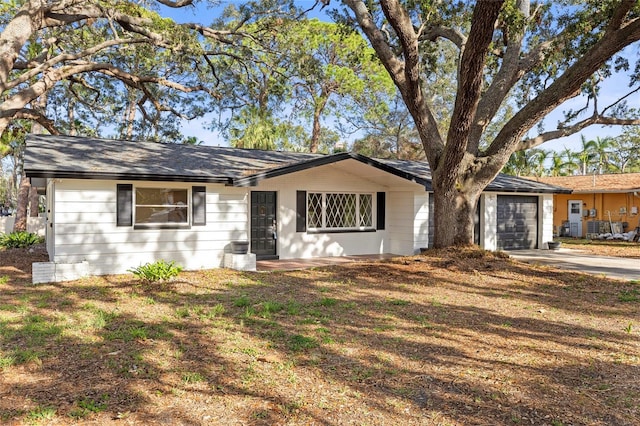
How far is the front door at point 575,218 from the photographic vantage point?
22.5m

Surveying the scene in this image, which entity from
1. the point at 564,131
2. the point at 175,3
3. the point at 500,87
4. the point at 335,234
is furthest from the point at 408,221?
the point at 175,3

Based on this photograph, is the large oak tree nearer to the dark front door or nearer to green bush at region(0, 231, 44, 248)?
the dark front door

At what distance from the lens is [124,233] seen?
9633 mm

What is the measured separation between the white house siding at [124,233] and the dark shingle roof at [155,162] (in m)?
0.41

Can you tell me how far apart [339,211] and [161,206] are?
17.2 feet

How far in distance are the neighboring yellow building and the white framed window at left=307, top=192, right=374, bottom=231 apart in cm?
1378

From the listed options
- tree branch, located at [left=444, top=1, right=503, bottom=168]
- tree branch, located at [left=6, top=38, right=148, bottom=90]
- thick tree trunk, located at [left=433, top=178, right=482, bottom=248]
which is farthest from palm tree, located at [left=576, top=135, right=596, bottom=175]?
tree branch, located at [left=6, top=38, right=148, bottom=90]

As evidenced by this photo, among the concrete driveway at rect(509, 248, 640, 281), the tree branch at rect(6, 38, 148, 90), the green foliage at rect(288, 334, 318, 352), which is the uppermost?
the tree branch at rect(6, 38, 148, 90)

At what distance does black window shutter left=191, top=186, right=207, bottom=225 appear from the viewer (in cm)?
1034

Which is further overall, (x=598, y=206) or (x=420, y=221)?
(x=598, y=206)

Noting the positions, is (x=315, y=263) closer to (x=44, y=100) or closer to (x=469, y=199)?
(x=469, y=199)

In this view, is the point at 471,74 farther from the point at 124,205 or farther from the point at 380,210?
the point at 124,205

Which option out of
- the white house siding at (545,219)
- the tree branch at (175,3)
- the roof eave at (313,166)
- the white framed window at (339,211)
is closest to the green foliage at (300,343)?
the roof eave at (313,166)

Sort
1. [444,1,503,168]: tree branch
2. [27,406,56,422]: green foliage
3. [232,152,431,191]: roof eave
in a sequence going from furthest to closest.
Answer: [232,152,431,191]: roof eave < [444,1,503,168]: tree branch < [27,406,56,422]: green foliage
